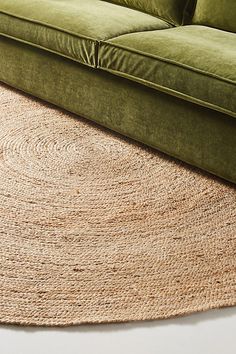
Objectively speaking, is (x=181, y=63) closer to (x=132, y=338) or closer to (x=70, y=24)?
(x=70, y=24)

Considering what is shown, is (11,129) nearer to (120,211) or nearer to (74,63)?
(74,63)

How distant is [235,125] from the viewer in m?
2.08

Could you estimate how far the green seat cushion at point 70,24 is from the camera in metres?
2.43

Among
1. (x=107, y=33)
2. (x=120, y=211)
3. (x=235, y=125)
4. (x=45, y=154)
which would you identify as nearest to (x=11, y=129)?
(x=45, y=154)

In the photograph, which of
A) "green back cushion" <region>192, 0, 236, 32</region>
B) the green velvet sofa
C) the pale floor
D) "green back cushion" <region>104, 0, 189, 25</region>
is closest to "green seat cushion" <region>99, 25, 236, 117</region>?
the green velvet sofa

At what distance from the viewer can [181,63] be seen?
7.07 ft

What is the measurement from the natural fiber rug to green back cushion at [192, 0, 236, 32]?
674 mm

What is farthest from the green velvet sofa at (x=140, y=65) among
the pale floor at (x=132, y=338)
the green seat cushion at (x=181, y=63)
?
the pale floor at (x=132, y=338)

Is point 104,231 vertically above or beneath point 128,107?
beneath

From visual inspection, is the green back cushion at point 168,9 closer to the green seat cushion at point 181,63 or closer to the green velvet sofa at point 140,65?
the green velvet sofa at point 140,65

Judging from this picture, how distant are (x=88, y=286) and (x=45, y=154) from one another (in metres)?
0.82

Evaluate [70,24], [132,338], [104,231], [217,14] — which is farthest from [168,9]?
[132,338]

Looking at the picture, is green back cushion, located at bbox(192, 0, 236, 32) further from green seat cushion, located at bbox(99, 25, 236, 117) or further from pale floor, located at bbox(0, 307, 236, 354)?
pale floor, located at bbox(0, 307, 236, 354)

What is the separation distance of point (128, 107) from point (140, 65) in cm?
20
